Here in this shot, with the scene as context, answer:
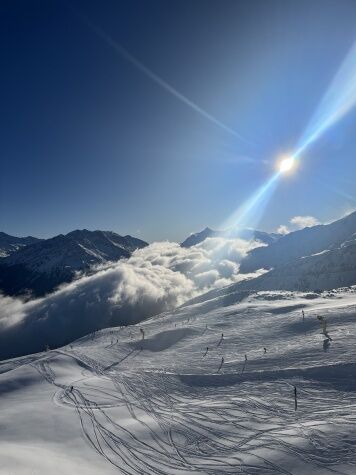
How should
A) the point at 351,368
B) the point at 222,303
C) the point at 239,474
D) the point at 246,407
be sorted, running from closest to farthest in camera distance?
the point at 239,474 → the point at 246,407 → the point at 351,368 → the point at 222,303

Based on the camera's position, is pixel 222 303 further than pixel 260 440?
Yes

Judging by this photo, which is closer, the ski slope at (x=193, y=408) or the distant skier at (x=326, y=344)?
the ski slope at (x=193, y=408)

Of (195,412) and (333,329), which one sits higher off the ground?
(333,329)

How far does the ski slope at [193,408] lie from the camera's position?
644 inches

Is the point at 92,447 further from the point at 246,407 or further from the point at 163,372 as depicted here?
the point at 163,372

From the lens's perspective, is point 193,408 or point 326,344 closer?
point 193,408

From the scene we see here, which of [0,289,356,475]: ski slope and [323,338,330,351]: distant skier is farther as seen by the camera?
[323,338,330,351]: distant skier

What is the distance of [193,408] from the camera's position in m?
24.0

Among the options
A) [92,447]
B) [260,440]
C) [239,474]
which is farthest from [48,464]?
[260,440]

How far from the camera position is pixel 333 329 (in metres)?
38.8

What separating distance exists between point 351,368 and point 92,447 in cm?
1785

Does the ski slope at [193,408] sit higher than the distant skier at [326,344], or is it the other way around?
the distant skier at [326,344]

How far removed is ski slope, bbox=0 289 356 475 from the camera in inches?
644

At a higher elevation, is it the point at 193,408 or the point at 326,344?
the point at 326,344
